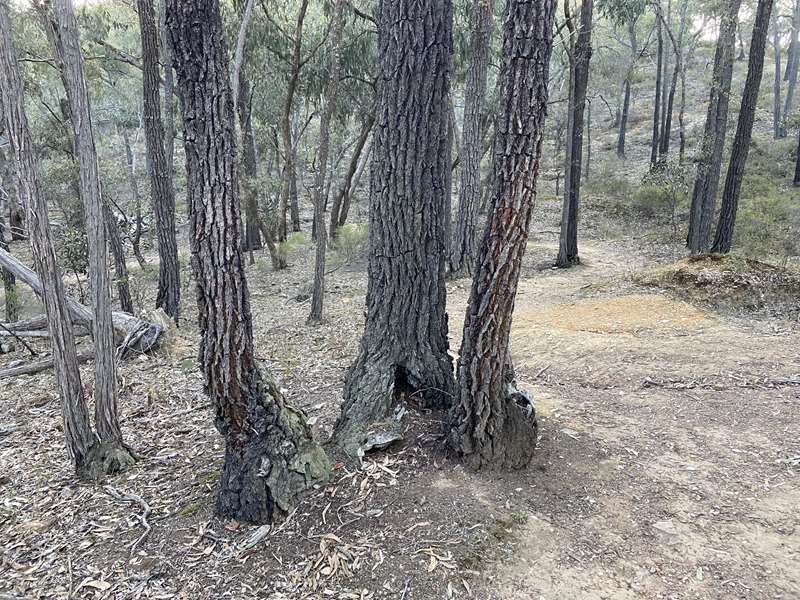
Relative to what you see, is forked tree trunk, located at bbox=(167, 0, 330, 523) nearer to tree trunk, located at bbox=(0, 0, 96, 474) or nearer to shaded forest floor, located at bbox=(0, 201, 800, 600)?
shaded forest floor, located at bbox=(0, 201, 800, 600)

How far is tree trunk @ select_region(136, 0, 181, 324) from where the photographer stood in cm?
759

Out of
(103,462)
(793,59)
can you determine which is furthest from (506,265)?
(793,59)

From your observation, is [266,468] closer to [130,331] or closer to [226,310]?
[226,310]

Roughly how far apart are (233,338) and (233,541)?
100cm

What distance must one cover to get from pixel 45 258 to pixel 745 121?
11.1 metres

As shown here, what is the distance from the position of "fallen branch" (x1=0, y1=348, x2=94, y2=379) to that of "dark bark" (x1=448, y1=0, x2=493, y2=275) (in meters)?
6.24

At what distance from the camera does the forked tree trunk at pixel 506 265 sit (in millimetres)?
2490

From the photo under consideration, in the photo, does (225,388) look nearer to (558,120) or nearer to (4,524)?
(4,524)

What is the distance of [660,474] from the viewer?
3203mm

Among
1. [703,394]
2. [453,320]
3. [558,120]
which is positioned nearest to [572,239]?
[453,320]

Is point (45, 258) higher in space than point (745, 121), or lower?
lower

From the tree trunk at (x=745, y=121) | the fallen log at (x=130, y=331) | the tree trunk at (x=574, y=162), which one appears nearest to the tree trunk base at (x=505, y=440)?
the fallen log at (x=130, y=331)

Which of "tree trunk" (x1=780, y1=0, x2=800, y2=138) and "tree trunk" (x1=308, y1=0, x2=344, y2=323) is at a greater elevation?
"tree trunk" (x1=780, y1=0, x2=800, y2=138)

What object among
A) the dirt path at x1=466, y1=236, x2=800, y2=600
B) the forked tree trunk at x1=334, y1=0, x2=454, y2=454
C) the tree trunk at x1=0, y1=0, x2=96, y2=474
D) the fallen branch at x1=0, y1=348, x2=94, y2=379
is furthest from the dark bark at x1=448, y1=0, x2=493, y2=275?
the tree trunk at x1=0, y1=0, x2=96, y2=474
